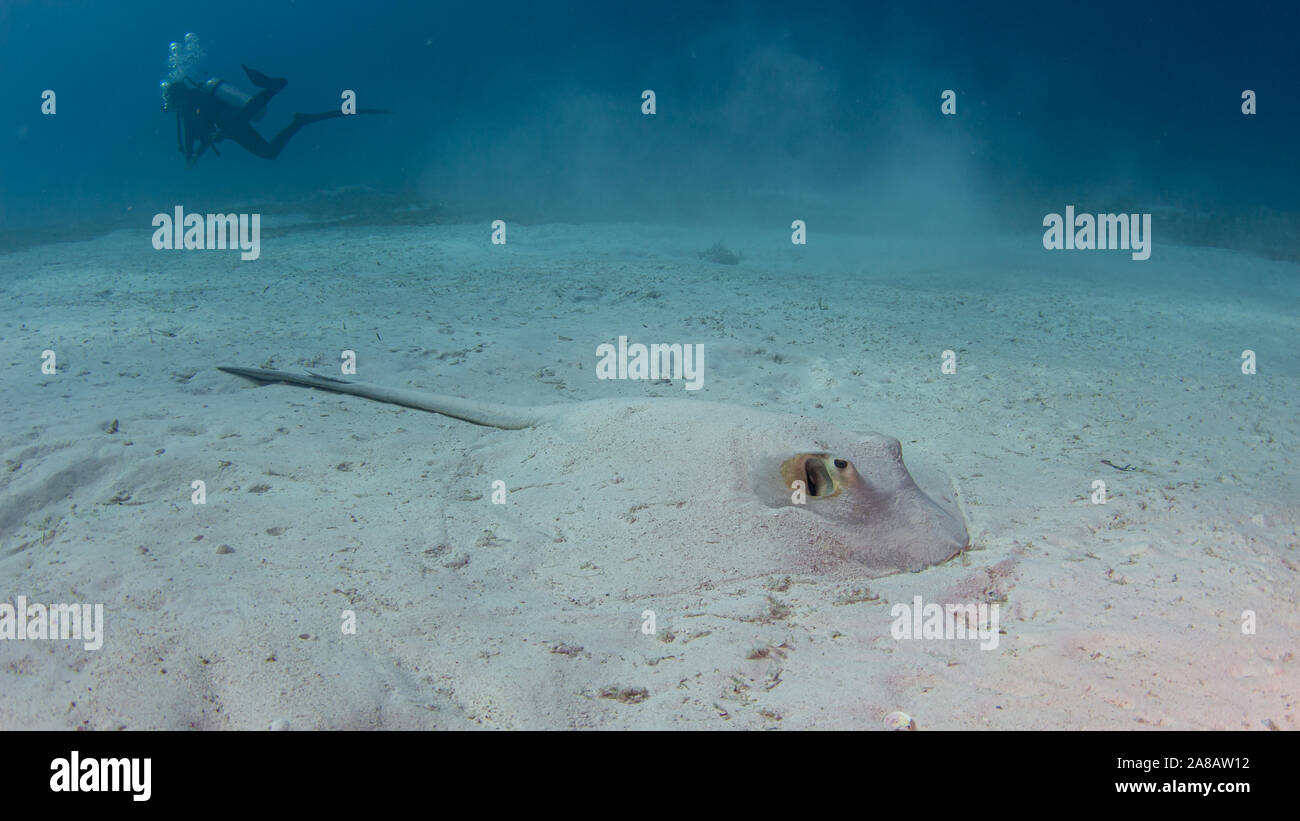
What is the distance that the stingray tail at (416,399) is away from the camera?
4.49 metres

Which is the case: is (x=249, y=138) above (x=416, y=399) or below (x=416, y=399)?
above

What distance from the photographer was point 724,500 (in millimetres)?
3082

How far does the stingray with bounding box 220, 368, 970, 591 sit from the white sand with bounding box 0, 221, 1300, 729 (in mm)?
45

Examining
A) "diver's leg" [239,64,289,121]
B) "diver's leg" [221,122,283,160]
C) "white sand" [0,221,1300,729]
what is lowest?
"white sand" [0,221,1300,729]

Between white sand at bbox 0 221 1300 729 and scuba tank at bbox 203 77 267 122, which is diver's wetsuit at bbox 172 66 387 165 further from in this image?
white sand at bbox 0 221 1300 729

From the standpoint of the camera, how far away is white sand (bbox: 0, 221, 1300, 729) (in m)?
2.03

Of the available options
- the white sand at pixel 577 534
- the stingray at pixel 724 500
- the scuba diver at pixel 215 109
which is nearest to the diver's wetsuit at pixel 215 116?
the scuba diver at pixel 215 109

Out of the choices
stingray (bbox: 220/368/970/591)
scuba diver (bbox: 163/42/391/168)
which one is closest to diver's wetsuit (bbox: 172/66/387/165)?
scuba diver (bbox: 163/42/391/168)

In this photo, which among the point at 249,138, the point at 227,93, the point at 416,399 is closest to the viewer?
the point at 416,399

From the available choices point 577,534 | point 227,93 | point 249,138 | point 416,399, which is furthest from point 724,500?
point 227,93

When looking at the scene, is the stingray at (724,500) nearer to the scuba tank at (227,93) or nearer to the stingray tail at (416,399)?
the stingray tail at (416,399)

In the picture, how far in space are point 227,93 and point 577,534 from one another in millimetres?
17575

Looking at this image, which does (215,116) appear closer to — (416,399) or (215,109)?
(215,109)
